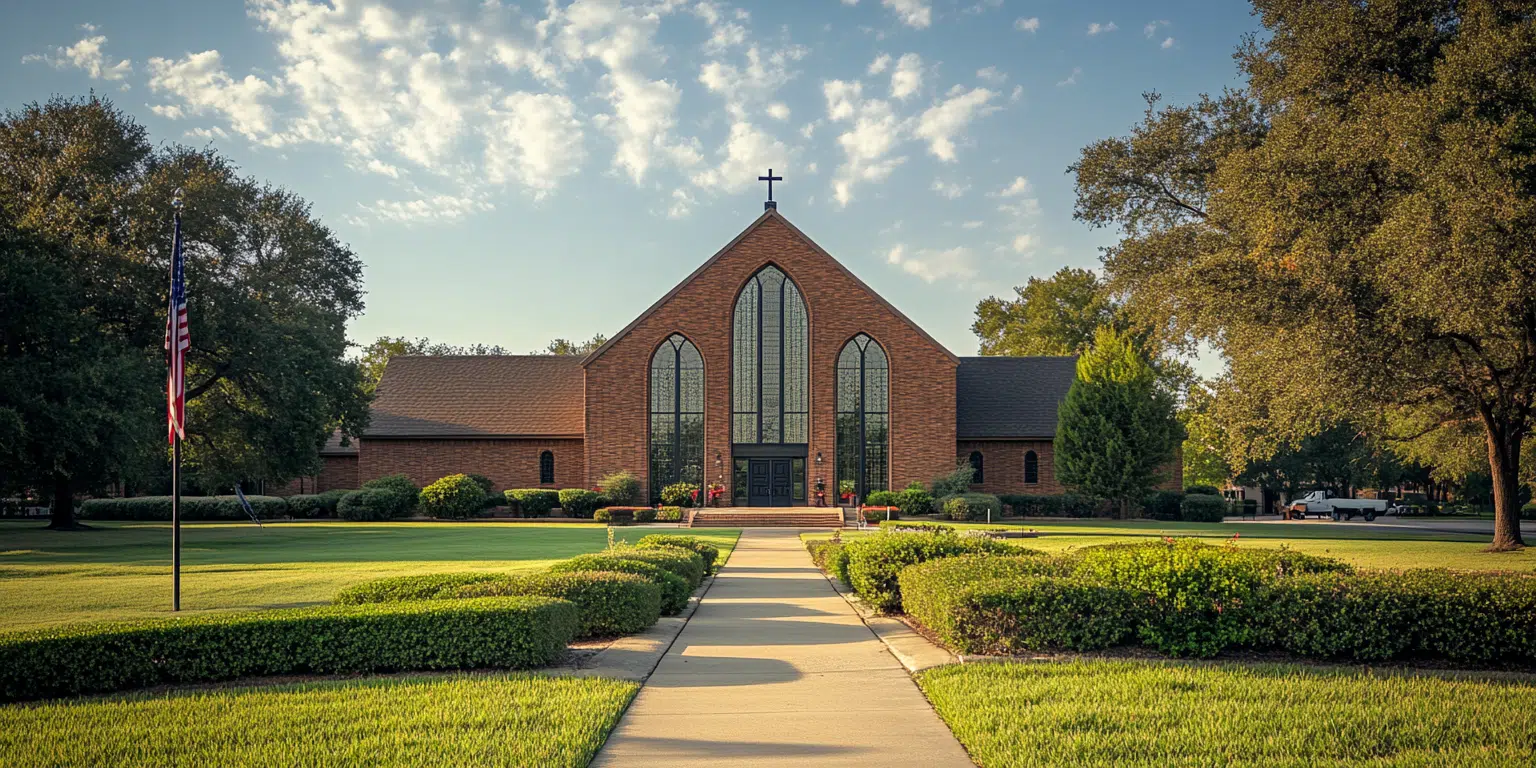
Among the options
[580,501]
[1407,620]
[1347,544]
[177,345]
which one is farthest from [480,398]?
[1407,620]

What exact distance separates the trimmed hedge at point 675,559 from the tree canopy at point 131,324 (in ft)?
62.2

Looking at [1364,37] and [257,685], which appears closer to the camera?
[257,685]

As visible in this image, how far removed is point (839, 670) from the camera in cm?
986

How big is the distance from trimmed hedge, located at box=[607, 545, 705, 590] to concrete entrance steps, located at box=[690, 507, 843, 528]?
79.7 ft

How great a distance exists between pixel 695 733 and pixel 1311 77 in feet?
80.6

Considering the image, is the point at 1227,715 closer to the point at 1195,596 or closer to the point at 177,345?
the point at 1195,596

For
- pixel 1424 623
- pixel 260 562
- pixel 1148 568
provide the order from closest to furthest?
pixel 1424 623, pixel 1148 568, pixel 260 562

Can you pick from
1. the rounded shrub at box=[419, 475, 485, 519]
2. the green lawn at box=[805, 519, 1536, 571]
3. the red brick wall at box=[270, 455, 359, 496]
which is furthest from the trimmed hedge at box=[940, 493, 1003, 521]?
the red brick wall at box=[270, 455, 359, 496]

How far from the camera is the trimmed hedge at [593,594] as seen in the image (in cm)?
1143

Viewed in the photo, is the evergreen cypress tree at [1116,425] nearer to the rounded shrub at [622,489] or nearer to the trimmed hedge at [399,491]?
the rounded shrub at [622,489]

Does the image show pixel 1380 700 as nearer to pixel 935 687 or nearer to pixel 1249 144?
pixel 935 687

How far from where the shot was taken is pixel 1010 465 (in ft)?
154

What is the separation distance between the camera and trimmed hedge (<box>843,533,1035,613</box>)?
47.0ft

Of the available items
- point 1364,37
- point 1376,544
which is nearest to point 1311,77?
point 1364,37
